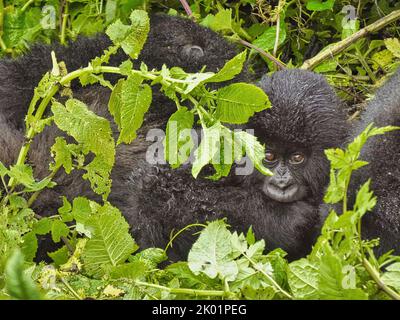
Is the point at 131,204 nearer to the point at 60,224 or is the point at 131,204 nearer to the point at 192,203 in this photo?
the point at 192,203

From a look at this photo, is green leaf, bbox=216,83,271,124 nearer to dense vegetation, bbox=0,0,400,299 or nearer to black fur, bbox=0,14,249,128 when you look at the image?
dense vegetation, bbox=0,0,400,299

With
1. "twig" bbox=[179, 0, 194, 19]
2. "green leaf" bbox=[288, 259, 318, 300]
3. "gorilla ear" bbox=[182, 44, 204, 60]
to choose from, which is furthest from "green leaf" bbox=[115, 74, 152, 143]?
"twig" bbox=[179, 0, 194, 19]

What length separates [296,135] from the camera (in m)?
3.16

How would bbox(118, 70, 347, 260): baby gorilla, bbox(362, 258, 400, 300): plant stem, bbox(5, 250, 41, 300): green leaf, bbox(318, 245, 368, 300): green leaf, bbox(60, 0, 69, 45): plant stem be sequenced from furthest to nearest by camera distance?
bbox(60, 0, 69, 45): plant stem < bbox(118, 70, 347, 260): baby gorilla < bbox(362, 258, 400, 300): plant stem < bbox(318, 245, 368, 300): green leaf < bbox(5, 250, 41, 300): green leaf

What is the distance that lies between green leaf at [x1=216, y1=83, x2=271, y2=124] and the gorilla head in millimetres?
718

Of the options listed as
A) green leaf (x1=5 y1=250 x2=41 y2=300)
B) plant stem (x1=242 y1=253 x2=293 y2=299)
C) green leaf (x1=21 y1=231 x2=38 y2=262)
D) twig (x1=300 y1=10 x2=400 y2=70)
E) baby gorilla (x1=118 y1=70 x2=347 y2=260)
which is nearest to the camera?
green leaf (x1=5 y1=250 x2=41 y2=300)

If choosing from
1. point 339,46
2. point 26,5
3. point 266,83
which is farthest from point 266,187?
point 26,5

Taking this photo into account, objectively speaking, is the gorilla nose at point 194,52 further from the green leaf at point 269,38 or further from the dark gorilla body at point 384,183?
the dark gorilla body at point 384,183

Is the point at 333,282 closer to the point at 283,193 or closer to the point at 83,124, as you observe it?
the point at 83,124

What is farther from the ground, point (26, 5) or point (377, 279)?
point (26, 5)

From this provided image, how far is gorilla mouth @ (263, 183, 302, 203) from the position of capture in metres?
3.18

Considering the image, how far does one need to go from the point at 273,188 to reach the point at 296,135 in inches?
8.2

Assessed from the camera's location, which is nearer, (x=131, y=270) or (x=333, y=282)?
(x=333, y=282)

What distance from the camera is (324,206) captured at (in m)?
2.93
